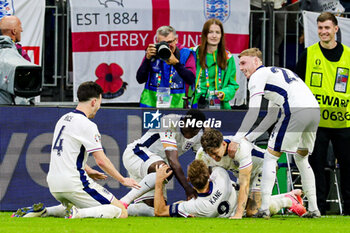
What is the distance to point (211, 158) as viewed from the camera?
28.7 ft

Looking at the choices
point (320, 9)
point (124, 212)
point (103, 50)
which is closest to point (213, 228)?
point (124, 212)

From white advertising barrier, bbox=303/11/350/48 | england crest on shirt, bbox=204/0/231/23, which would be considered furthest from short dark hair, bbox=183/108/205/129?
white advertising barrier, bbox=303/11/350/48

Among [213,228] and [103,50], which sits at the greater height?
[103,50]

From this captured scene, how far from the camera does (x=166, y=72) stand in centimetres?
977

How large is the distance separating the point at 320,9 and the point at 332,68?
10.4 ft

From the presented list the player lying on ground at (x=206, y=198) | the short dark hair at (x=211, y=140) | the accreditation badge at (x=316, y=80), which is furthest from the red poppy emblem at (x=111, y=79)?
the short dark hair at (x=211, y=140)

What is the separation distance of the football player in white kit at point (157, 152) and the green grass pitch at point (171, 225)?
2.64 ft

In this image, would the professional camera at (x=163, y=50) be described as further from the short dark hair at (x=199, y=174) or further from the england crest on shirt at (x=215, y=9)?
the england crest on shirt at (x=215, y=9)

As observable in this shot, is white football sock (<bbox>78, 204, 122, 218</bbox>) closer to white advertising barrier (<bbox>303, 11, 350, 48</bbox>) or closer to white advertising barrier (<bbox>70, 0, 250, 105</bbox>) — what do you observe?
white advertising barrier (<bbox>70, 0, 250, 105</bbox>)

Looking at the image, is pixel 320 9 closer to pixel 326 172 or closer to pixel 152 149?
pixel 326 172

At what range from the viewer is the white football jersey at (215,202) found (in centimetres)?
835

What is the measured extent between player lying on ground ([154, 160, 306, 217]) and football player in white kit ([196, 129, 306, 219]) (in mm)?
142

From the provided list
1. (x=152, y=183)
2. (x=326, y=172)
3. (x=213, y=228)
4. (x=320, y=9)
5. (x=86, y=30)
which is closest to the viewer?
(x=213, y=228)

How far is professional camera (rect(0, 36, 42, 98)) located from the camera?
29.7ft
